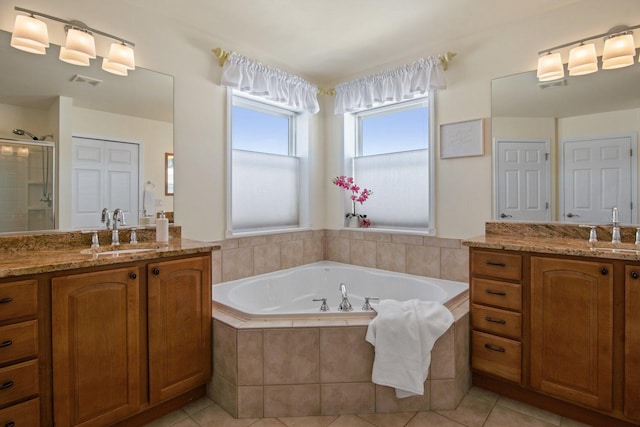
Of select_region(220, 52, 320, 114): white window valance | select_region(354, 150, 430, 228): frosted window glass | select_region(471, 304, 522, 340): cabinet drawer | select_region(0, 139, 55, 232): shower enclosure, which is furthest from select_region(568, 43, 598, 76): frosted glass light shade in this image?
select_region(0, 139, 55, 232): shower enclosure

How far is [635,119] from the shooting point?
6.74 ft

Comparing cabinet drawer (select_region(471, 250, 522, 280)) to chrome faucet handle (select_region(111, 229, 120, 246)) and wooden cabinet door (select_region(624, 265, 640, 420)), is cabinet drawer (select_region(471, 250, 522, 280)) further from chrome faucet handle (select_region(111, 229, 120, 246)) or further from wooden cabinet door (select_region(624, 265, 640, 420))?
chrome faucet handle (select_region(111, 229, 120, 246))

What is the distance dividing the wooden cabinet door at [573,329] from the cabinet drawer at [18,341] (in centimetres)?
242

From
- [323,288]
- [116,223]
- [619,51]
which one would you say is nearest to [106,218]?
[116,223]

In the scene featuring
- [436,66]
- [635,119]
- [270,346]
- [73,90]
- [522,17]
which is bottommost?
[270,346]

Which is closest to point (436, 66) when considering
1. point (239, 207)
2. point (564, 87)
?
point (564, 87)

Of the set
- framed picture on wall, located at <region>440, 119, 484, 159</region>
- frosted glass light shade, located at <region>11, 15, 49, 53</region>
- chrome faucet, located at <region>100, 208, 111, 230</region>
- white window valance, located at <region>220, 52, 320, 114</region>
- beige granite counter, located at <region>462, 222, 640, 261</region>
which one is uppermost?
white window valance, located at <region>220, 52, 320, 114</region>

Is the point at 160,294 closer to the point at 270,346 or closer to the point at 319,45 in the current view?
the point at 270,346

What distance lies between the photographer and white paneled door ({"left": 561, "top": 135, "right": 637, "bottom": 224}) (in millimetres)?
2055

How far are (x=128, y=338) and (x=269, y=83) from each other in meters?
2.21

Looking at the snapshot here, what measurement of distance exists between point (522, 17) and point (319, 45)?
1.49 m

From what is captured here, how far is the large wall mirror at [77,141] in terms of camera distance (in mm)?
1802

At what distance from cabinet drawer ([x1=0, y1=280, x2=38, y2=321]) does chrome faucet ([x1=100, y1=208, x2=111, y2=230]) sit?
2.49ft

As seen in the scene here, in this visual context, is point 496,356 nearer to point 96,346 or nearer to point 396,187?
point 396,187
